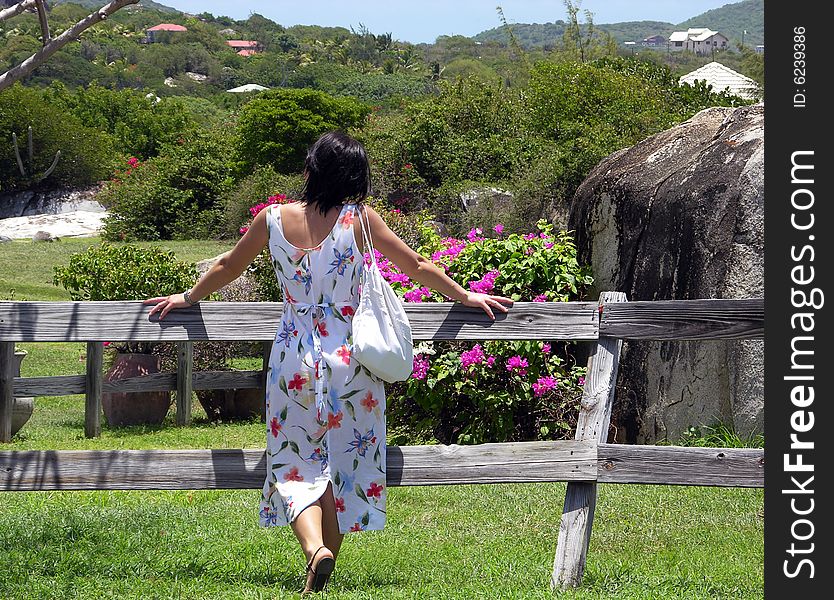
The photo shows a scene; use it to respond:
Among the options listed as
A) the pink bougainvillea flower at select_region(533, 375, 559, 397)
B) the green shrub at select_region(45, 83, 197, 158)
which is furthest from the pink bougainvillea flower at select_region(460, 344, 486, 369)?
the green shrub at select_region(45, 83, 197, 158)

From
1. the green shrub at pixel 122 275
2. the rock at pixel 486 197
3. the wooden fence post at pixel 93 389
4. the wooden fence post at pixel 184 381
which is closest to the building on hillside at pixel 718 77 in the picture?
the rock at pixel 486 197

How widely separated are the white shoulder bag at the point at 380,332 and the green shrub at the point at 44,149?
3632 centimetres

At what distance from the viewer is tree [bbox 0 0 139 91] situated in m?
4.11

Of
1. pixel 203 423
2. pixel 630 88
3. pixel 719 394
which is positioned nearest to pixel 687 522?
pixel 719 394

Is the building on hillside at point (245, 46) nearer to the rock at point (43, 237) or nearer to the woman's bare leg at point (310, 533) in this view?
the rock at point (43, 237)

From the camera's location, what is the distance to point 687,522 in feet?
20.5

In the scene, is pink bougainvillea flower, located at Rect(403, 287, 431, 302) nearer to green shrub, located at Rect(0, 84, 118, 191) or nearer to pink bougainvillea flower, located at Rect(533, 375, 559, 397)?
pink bougainvillea flower, located at Rect(533, 375, 559, 397)

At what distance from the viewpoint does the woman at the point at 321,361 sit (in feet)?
13.3

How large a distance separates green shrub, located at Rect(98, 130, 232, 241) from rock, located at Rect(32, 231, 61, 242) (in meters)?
1.47

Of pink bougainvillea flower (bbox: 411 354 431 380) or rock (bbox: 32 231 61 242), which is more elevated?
pink bougainvillea flower (bbox: 411 354 431 380)

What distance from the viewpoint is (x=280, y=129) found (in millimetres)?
33188

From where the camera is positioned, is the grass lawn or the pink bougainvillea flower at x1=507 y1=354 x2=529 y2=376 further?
the grass lawn

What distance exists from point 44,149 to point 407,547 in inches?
1446

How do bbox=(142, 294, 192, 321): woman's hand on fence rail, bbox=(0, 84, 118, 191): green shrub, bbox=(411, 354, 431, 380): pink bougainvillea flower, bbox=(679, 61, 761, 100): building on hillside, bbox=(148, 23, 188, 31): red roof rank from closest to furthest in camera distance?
bbox=(142, 294, 192, 321): woman's hand on fence rail, bbox=(411, 354, 431, 380): pink bougainvillea flower, bbox=(0, 84, 118, 191): green shrub, bbox=(679, 61, 761, 100): building on hillside, bbox=(148, 23, 188, 31): red roof
